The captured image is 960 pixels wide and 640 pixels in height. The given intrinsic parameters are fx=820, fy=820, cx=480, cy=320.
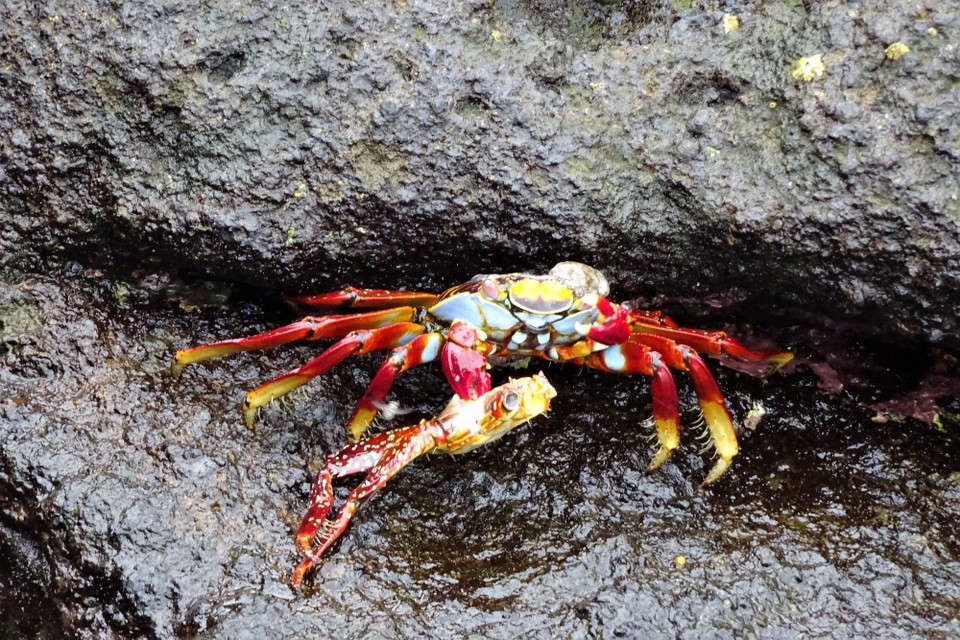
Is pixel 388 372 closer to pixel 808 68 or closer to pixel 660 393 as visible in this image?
pixel 660 393

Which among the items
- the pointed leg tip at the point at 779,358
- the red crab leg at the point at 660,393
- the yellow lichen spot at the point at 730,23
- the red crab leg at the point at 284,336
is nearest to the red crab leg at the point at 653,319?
the red crab leg at the point at 660,393

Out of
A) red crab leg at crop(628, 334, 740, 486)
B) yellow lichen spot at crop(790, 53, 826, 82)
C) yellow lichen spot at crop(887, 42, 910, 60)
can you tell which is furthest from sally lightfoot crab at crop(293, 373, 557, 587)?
yellow lichen spot at crop(887, 42, 910, 60)

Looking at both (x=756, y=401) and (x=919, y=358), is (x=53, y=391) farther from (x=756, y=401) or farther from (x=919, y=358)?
(x=919, y=358)

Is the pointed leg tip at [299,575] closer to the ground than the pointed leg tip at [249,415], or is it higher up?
closer to the ground

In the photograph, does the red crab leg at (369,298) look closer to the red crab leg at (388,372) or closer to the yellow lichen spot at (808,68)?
the red crab leg at (388,372)

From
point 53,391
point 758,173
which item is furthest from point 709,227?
point 53,391

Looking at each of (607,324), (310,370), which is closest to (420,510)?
(310,370)
